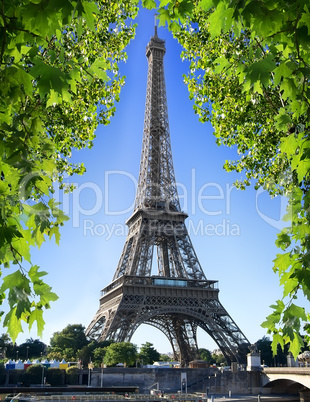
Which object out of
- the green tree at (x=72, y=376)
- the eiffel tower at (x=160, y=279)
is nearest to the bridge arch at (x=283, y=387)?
the eiffel tower at (x=160, y=279)

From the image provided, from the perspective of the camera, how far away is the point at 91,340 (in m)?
65.3

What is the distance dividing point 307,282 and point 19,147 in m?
3.36

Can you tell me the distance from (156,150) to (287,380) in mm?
40844

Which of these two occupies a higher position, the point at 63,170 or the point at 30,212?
the point at 63,170

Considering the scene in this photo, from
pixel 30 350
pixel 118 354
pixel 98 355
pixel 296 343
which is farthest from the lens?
pixel 30 350

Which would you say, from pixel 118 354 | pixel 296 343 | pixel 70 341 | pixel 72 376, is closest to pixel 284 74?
pixel 296 343

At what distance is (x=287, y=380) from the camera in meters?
53.9

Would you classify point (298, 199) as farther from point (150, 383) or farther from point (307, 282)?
point (150, 383)

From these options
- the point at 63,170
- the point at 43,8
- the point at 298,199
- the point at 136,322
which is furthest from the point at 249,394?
the point at 43,8

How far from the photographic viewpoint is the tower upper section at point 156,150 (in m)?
69.2

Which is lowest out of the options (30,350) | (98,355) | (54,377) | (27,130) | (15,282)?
(54,377)

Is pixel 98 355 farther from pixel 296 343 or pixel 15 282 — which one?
pixel 15 282

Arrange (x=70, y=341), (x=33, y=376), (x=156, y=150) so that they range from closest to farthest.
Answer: (x=33, y=376), (x=70, y=341), (x=156, y=150)

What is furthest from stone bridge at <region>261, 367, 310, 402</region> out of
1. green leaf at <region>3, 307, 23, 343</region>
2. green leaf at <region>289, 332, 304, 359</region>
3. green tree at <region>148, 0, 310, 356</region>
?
green leaf at <region>3, 307, 23, 343</region>
